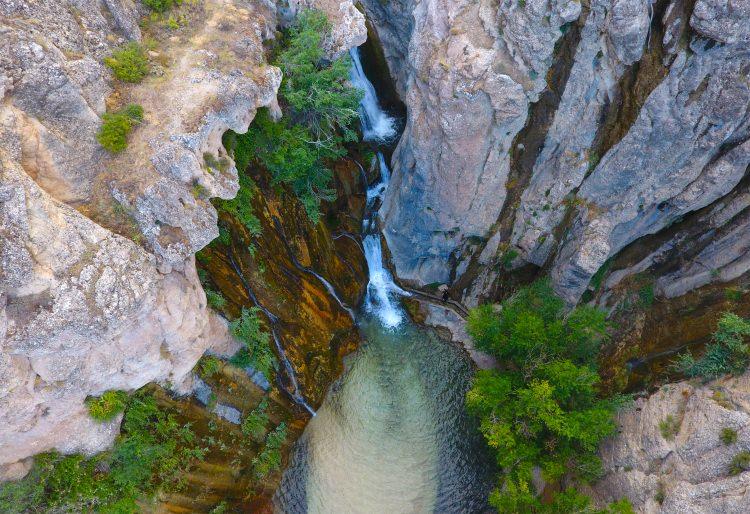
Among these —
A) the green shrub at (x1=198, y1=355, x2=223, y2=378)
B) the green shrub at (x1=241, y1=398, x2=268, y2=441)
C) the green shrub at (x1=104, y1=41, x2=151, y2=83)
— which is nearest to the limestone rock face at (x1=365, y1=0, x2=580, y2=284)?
the green shrub at (x1=104, y1=41, x2=151, y2=83)

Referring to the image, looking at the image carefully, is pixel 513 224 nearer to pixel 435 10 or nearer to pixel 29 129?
pixel 435 10

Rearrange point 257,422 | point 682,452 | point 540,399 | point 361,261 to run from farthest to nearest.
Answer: point 361,261
point 257,422
point 540,399
point 682,452

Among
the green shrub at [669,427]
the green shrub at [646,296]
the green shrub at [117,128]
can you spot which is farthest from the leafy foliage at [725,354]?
the green shrub at [117,128]

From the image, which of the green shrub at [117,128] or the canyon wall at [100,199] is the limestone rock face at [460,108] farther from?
the green shrub at [117,128]

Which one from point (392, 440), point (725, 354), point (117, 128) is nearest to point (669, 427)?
point (725, 354)

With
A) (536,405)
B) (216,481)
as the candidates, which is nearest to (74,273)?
(216,481)

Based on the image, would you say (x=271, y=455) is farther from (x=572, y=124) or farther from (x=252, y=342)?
(x=572, y=124)
